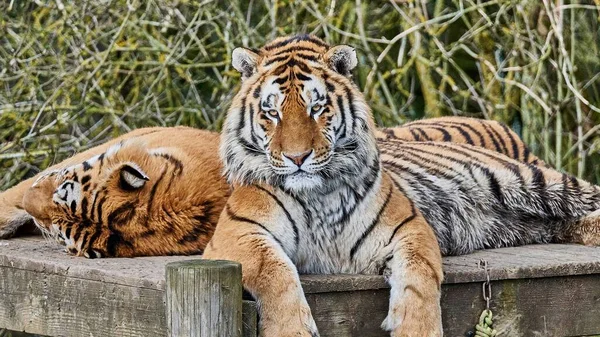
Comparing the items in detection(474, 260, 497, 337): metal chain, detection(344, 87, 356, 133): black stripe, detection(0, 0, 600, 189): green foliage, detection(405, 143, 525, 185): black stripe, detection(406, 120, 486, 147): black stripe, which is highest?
detection(0, 0, 600, 189): green foliage

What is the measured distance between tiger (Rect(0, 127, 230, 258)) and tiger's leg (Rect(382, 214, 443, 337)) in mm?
695

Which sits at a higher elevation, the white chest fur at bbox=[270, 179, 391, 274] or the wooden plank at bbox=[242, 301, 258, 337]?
the white chest fur at bbox=[270, 179, 391, 274]

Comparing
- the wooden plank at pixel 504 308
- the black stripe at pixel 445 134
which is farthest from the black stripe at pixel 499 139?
the wooden plank at pixel 504 308

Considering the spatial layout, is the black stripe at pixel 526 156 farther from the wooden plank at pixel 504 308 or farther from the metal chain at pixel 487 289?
the metal chain at pixel 487 289

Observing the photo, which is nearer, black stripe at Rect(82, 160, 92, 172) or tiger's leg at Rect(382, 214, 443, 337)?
tiger's leg at Rect(382, 214, 443, 337)

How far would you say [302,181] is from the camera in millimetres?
3303

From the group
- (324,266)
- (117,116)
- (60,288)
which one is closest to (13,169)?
(117,116)

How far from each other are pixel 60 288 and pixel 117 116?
315 centimetres

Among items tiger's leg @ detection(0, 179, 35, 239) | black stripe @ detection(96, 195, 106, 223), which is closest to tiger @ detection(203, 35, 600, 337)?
black stripe @ detection(96, 195, 106, 223)

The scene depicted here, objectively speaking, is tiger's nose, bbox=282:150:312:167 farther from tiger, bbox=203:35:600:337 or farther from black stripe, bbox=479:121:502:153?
black stripe, bbox=479:121:502:153

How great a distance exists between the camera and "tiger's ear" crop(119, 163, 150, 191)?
12.3ft

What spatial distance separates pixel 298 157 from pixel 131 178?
796 millimetres

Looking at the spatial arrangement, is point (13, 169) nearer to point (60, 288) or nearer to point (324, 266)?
point (60, 288)

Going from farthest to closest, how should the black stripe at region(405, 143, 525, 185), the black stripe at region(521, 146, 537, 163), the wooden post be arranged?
the black stripe at region(521, 146, 537, 163)
the black stripe at region(405, 143, 525, 185)
the wooden post
